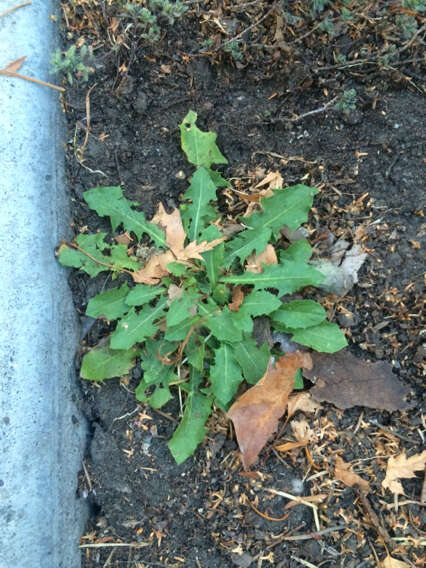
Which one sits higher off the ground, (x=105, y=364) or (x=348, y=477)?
(x=105, y=364)

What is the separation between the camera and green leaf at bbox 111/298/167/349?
223 cm

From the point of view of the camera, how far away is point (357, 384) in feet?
7.14

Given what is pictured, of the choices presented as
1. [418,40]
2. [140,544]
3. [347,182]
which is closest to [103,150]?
[347,182]

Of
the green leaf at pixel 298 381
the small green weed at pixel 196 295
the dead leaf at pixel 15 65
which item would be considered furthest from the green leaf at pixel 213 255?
the dead leaf at pixel 15 65

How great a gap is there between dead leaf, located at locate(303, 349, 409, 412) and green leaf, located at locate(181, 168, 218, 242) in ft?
2.78

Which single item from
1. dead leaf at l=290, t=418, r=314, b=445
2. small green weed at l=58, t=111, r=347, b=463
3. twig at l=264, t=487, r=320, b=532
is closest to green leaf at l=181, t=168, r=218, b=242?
small green weed at l=58, t=111, r=347, b=463

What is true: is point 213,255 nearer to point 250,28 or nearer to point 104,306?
point 104,306

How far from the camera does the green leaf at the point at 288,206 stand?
2.26 meters

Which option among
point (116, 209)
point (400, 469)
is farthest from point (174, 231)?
point (400, 469)

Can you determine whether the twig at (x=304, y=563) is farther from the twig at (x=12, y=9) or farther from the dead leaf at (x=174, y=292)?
the twig at (x=12, y=9)

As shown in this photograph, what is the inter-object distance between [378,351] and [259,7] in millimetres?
1745

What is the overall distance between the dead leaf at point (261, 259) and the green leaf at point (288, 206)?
11 centimetres

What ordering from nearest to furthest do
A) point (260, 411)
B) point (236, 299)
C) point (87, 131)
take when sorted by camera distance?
point (260, 411) → point (236, 299) → point (87, 131)

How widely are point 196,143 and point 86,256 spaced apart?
2.50 feet
